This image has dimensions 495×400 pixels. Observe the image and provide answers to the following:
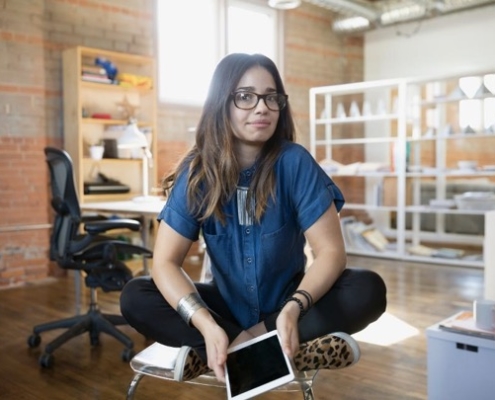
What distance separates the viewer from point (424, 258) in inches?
218

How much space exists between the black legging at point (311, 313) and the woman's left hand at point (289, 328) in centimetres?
4

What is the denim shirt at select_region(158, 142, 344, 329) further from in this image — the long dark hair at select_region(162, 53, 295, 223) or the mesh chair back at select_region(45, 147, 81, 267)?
the mesh chair back at select_region(45, 147, 81, 267)

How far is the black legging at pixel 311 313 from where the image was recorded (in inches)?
55.9

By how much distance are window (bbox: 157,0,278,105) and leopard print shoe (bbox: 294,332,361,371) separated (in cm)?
463

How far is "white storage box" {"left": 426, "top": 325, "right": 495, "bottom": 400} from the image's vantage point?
1.82 m

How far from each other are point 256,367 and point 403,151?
4.69m

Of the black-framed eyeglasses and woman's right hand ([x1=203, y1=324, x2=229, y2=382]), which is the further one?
the black-framed eyeglasses

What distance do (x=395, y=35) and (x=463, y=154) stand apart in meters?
1.75

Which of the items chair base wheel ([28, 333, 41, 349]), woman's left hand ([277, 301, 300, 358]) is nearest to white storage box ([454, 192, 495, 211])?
chair base wheel ([28, 333, 41, 349])

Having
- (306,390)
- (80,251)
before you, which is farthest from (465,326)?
(80,251)

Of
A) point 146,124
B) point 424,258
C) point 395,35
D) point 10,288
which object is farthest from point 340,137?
point 10,288

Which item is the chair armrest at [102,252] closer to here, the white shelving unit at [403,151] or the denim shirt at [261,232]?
the denim shirt at [261,232]

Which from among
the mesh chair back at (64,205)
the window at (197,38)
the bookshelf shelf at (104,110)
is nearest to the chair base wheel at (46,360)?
the mesh chair back at (64,205)

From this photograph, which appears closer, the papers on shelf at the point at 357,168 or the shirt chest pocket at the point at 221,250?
the shirt chest pocket at the point at 221,250
